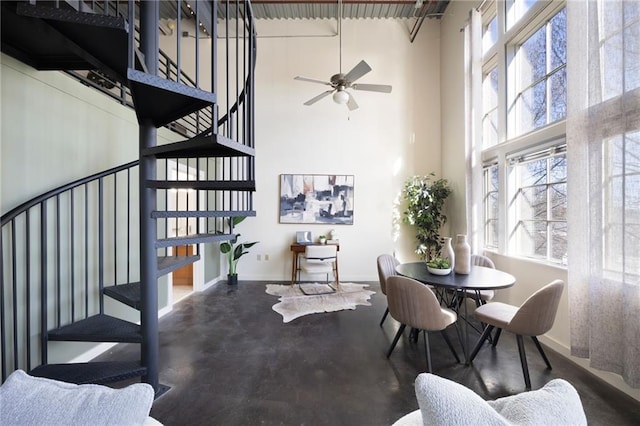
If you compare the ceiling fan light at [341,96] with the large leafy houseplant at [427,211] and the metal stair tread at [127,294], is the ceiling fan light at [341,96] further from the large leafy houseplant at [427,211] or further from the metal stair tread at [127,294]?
the metal stair tread at [127,294]

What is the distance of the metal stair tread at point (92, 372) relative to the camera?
159 cm

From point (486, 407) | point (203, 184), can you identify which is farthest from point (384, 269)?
point (486, 407)

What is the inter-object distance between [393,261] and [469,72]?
318cm

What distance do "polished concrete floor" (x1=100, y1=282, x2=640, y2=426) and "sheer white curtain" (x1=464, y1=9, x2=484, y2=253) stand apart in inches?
59.1

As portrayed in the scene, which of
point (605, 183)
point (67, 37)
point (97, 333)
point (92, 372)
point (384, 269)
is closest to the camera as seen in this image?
point (67, 37)

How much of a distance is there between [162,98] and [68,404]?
159 cm

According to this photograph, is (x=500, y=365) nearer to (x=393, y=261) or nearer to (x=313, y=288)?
(x=393, y=261)

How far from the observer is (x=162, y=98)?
1.60 meters

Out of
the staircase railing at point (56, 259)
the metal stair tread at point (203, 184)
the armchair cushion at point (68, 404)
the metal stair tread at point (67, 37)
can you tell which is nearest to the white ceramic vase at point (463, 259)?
the metal stair tread at point (203, 184)

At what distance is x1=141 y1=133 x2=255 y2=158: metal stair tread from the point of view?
1.49m

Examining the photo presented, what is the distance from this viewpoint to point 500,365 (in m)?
2.15

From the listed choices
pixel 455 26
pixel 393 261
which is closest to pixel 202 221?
pixel 393 261

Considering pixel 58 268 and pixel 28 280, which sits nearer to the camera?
pixel 28 280

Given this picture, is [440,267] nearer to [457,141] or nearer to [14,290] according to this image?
[457,141]
